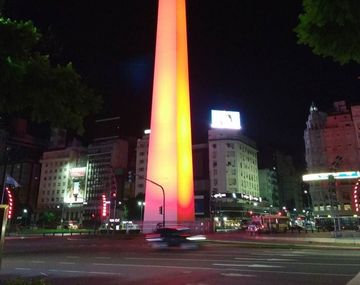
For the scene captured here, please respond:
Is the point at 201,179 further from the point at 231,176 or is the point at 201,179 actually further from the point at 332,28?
the point at 332,28

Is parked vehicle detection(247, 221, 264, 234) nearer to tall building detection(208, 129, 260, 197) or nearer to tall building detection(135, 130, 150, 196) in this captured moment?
tall building detection(208, 129, 260, 197)

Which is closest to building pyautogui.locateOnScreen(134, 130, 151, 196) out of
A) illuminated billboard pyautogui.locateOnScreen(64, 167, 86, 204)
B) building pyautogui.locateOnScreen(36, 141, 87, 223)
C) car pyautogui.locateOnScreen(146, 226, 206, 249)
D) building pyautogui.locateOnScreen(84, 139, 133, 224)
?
building pyautogui.locateOnScreen(84, 139, 133, 224)

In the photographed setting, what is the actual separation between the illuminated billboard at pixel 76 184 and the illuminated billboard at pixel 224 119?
6498 centimetres

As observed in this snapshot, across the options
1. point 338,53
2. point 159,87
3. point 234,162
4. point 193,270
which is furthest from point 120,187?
point 338,53

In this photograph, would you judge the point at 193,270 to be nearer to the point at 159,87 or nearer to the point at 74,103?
the point at 74,103

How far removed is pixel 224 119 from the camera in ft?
339

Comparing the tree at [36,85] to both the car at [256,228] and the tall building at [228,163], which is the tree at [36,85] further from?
the tall building at [228,163]

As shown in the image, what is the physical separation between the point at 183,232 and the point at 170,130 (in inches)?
860

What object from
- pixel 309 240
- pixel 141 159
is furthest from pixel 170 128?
pixel 141 159

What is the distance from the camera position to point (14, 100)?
7043 mm

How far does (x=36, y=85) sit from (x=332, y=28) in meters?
4.96

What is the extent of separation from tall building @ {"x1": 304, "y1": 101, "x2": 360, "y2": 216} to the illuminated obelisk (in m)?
75.2

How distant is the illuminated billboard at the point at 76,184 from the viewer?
472ft

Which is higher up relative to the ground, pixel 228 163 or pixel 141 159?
pixel 141 159
